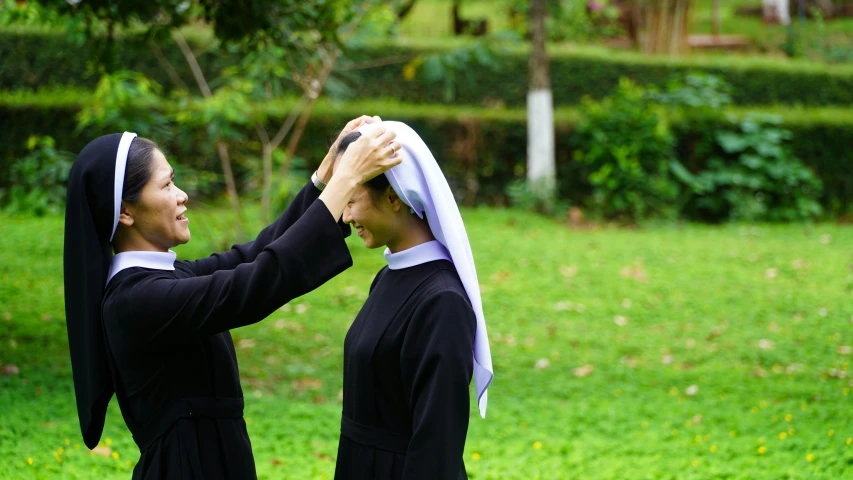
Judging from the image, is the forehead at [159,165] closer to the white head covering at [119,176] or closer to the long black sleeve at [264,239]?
the white head covering at [119,176]

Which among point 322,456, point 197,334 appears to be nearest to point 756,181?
point 322,456

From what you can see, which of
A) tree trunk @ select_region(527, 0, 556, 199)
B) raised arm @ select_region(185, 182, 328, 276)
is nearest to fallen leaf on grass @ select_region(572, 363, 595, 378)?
raised arm @ select_region(185, 182, 328, 276)

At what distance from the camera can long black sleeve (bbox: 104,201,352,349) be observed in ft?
7.41

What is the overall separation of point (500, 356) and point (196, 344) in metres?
4.79

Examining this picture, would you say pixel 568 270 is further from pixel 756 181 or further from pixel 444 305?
pixel 444 305

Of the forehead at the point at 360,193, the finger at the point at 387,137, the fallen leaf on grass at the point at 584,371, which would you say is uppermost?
the finger at the point at 387,137

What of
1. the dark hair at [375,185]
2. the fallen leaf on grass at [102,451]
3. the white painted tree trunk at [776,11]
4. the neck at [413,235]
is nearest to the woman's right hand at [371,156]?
the dark hair at [375,185]

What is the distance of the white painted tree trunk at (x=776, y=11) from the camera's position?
93.4 feet

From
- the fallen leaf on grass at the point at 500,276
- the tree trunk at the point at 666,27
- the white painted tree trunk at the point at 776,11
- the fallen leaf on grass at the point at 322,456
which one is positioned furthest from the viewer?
the white painted tree trunk at the point at 776,11

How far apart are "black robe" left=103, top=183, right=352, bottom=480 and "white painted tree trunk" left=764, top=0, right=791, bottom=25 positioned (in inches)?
1130

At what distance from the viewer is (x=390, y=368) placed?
2412mm

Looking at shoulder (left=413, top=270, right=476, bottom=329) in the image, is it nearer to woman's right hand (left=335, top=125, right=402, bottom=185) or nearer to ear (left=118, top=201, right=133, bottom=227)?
woman's right hand (left=335, top=125, right=402, bottom=185)

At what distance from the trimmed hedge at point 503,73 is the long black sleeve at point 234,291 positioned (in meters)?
10.7

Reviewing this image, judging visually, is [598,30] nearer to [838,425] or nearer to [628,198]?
[628,198]
